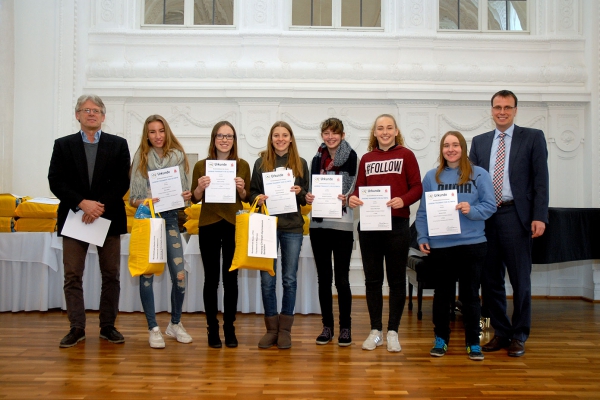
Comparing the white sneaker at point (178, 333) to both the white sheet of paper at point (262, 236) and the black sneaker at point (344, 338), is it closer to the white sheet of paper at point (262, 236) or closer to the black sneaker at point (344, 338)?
the white sheet of paper at point (262, 236)

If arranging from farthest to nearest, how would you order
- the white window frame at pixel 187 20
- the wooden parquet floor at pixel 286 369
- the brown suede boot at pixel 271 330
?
the white window frame at pixel 187 20
the brown suede boot at pixel 271 330
the wooden parquet floor at pixel 286 369

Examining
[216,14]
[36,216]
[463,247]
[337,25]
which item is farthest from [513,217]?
[216,14]

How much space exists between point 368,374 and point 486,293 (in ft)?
4.06

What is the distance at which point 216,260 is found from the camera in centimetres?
393

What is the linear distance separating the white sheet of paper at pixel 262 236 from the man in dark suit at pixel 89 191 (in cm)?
113

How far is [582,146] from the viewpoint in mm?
6918

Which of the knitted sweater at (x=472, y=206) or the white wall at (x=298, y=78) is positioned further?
the white wall at (x=298, y=78)

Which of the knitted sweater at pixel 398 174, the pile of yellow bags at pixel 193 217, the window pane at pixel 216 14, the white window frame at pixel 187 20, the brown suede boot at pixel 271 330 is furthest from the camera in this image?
the window pane at pixel 216 14

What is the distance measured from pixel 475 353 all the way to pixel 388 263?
830 millimetres

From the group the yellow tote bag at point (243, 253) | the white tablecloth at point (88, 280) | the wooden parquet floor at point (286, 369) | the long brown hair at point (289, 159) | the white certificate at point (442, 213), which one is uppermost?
the long brown hair at point (289, 159)

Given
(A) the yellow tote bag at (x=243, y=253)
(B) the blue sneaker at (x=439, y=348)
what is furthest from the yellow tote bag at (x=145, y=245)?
(B) the blue sneaker at (x=439, y=348)

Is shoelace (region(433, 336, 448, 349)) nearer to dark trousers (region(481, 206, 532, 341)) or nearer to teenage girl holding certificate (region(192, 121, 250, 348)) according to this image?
dark trousers (region(481, 206, 532, 341))

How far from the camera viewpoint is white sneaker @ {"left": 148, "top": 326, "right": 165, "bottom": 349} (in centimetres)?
394

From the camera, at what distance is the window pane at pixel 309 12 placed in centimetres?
717
